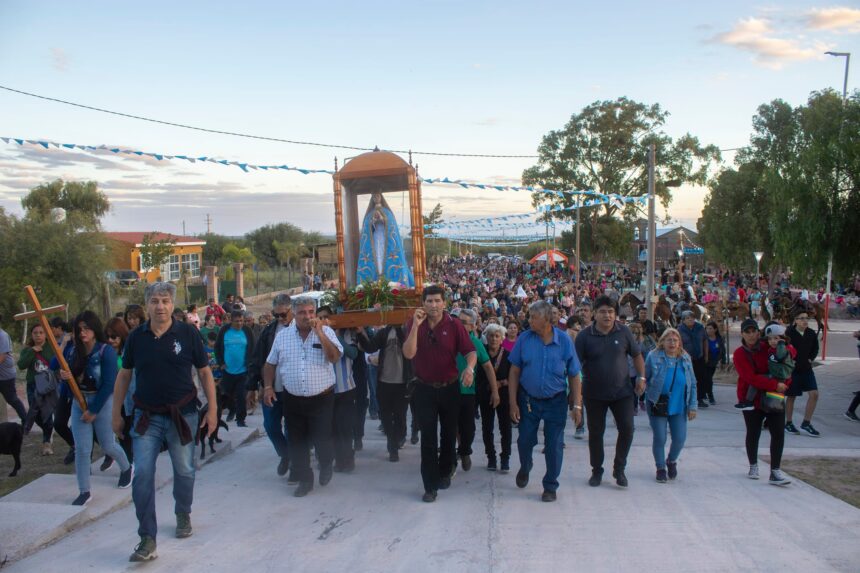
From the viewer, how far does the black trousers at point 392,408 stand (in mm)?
7105

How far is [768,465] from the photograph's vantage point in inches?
267

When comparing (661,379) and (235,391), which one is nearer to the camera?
(661,379)

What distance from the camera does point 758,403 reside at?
20.6ft

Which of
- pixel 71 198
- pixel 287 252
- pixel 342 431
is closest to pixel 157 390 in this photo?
pixel 342 431

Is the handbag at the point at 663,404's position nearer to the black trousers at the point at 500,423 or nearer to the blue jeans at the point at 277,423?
the black trousers at the point at 500,423

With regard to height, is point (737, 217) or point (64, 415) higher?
point (737, 217)

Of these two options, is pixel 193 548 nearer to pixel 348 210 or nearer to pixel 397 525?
pixel 397 525

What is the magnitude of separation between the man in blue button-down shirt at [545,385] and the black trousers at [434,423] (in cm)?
54

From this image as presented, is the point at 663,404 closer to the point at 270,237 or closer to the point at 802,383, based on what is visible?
the point at 802,383

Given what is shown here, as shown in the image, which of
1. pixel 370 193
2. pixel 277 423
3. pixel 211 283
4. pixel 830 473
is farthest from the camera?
pixel 211 283

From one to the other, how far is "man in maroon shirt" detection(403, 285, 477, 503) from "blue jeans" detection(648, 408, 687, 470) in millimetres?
1946

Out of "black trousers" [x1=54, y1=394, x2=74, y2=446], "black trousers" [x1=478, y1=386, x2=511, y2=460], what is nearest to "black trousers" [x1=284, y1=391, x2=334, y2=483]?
"black trousers" [x1=478, y1=386, x2=511, y2=460]

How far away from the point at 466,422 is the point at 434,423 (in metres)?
0.84

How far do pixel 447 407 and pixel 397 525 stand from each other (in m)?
1.10
